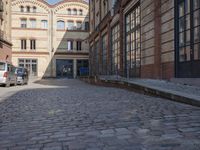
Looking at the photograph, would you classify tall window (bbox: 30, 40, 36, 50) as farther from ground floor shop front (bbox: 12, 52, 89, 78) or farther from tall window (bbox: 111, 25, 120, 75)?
tall window (bbox: 111, 25, 120, 75)

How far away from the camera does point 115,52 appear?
26203mm

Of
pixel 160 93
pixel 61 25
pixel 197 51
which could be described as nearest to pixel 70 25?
pixel 61 25

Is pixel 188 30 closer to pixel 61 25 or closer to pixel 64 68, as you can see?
pixel 64 68

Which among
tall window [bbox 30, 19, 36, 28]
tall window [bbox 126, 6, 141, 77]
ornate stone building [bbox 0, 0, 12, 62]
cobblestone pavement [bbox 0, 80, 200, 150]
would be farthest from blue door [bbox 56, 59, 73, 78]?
cobblestone pavement [bbox 0, 80, 200, 150]

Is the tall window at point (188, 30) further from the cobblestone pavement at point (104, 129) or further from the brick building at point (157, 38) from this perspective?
the cobblestone pavement at point (104, 129)

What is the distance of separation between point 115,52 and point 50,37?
28.5 m

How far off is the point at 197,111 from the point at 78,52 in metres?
47.1

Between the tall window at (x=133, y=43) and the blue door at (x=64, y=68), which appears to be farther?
the blue door at (x=64, y=68)

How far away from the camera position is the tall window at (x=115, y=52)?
24719mm

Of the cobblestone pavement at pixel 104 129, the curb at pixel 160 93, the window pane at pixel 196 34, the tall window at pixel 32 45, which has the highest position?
the tall window at pixel 32 45

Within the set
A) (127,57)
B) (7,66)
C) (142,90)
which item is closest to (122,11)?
(127,57)

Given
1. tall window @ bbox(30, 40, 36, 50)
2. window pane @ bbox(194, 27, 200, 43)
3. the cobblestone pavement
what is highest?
tall window @ bbox(30, 40, 36, 50)

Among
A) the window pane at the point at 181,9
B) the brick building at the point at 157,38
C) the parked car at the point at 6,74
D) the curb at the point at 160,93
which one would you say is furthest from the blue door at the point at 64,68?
the window pane at the point at 181,9

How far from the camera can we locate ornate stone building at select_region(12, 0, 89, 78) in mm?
50781
